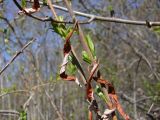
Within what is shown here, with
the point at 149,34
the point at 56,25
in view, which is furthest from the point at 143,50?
the point at 56,25

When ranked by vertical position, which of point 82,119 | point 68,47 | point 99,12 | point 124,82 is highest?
point 99,12

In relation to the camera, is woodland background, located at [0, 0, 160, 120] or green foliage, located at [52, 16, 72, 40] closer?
green foliage, located at [52, 16, 72, 40]

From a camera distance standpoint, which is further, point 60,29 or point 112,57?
point 112,57

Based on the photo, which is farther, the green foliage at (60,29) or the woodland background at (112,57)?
the woodland background at (112,57)

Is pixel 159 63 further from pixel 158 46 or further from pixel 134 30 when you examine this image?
pixel 134 30

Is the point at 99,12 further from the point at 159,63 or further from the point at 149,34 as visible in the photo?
the point at 149,34

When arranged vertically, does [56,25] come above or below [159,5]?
below

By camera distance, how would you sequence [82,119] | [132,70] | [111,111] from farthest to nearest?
[132,70], [82,119], [111,111]

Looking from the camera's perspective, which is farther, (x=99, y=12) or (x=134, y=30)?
(x=134, y=30)

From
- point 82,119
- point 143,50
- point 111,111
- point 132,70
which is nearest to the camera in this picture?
point 111,111
